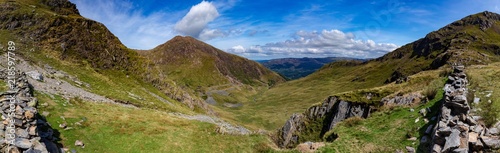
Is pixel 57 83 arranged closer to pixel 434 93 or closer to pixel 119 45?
pixel 119 45

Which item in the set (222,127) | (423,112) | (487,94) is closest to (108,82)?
(222,127)

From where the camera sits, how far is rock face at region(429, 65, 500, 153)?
19250 millimetres

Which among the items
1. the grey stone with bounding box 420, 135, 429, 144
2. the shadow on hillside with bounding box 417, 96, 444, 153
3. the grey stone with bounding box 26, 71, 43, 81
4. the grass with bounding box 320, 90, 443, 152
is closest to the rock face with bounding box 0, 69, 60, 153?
the grass with bounding box 320, 90, 443, 152

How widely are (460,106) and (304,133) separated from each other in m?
33.9

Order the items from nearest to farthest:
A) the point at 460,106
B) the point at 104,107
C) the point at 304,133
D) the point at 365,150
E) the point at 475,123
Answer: the point at 475,123 < the point at 460,106 < the point at 365,150 < the point at 104,107 < the point at 304,133

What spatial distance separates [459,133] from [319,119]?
130 feet

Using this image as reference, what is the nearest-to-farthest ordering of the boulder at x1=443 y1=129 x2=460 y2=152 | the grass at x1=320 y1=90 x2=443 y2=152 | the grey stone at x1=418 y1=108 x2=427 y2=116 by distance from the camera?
the boulder at x1=443 y1=129 x2=460 y2=152 < the grass at x1=320 y1=90 x2=443 y2=152 < the grey stone at x1=418 y1=108 x2=427 y2=116

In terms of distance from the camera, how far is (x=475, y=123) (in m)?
20.9

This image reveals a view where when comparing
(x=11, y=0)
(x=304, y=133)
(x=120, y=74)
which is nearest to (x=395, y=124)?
(x=304, y=133)

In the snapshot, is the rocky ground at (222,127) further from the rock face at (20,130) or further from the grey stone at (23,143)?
the grey stone at (23,143)

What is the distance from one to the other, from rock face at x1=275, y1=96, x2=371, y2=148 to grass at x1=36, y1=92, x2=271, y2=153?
10.1 meters

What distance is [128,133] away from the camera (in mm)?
37594

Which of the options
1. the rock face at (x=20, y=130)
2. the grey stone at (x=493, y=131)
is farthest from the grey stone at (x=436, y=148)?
the rock face at (x=20, y=130)

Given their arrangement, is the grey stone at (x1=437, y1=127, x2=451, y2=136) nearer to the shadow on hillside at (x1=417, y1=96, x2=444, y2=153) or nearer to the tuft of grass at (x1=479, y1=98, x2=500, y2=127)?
the shadow on hillside at (x1=417, y1=96, x2=444, y2=153)
